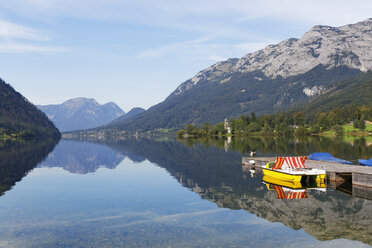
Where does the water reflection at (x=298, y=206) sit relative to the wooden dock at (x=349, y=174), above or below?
below

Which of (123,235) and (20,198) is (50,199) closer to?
(20,198)

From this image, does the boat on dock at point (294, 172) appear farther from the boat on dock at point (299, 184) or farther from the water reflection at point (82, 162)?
the water reflection at point (82, 162)

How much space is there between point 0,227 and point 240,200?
2673 cm

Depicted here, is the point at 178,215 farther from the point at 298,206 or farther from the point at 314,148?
the point at 314,148

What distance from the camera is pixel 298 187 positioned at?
1964 inches

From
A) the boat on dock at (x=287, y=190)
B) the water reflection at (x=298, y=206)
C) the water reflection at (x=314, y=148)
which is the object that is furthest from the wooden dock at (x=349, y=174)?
the water reflection at (x=314, y=148)

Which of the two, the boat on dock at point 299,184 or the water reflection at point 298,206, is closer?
the water reflection at point 298,206

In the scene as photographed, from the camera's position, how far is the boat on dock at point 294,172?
5212 centimetres

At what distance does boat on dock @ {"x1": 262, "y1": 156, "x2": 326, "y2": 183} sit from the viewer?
52.1 meters

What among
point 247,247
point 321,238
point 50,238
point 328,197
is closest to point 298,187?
point 328,197

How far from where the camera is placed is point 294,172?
5244 centimetres

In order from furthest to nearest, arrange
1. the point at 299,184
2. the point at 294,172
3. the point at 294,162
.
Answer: the point at 294,162, the point at 294,172, the point at 299,184

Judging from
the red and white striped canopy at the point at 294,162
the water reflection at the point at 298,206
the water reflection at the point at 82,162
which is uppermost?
the red and white striped canopy at the point at 294,162

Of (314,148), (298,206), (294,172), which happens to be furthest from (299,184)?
(314,148)
